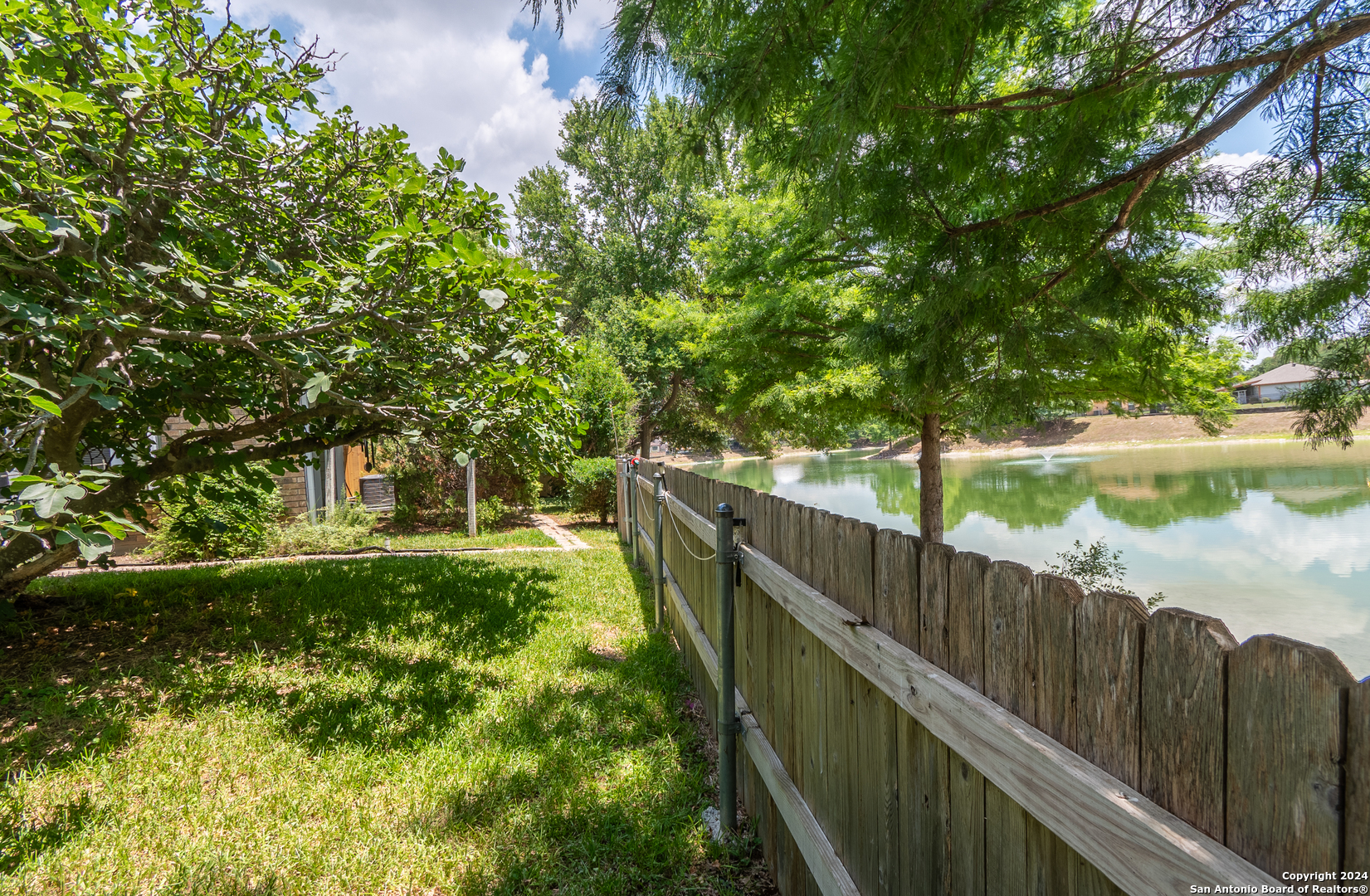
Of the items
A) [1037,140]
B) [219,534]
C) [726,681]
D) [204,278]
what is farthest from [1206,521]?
[219,534]

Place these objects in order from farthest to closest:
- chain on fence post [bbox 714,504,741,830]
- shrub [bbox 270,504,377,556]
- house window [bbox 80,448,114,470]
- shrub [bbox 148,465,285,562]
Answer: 1. shrub [bbox 270,504,377,556]
2. shrub [bbox 148,465,285,562]
3. house window [bbox 80,448,114,470]
4. chain on fence post [bbox 714,504,741,830]

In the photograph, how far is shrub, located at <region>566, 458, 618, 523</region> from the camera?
12.2 metres

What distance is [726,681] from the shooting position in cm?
283

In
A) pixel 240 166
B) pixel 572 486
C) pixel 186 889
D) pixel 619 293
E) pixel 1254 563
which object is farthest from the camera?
pixel 619 293

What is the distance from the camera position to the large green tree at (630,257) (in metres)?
18.7

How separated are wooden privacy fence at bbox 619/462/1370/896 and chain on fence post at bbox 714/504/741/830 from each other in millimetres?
546

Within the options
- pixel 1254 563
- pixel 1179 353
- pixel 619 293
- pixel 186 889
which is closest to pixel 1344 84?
pixel 1179 353

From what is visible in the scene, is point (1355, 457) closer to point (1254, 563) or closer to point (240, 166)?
point (1254, 563)

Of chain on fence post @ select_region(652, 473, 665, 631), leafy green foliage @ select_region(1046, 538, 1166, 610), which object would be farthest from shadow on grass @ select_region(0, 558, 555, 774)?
leafy green foliage @ select_region(1046, 538, 1166, 610)

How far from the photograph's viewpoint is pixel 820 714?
1.97 meters

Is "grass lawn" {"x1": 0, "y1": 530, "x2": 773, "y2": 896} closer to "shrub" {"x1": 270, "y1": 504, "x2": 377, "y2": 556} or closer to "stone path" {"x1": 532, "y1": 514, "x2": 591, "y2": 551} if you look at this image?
"shrub" {"x1": 270, "y1": 504, "x2": 377, "y2": 556}

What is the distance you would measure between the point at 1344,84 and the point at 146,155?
567 centimetres

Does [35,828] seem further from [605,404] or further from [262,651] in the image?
[605,404]

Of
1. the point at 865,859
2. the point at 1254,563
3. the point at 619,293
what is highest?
the point at 619,293
